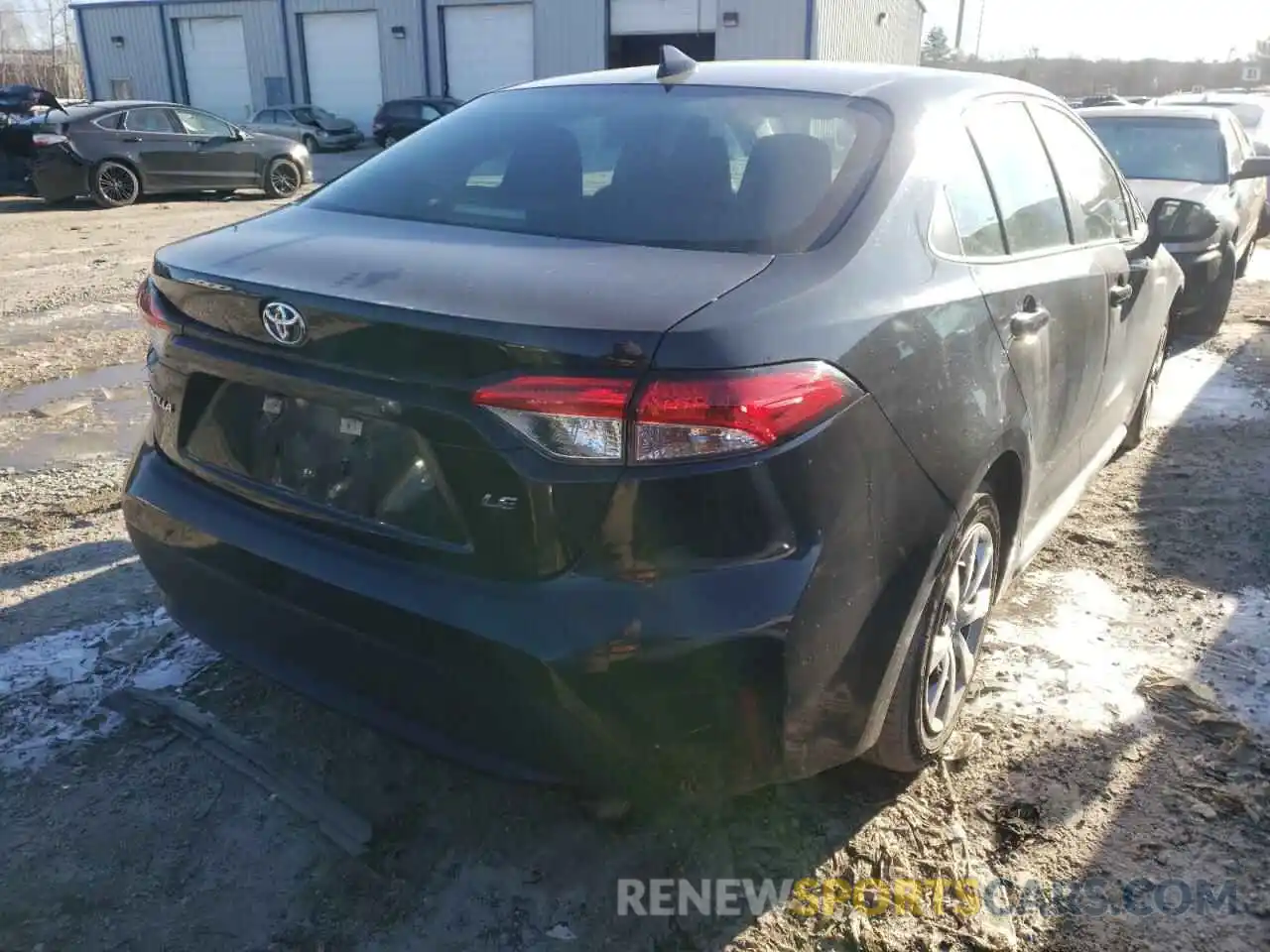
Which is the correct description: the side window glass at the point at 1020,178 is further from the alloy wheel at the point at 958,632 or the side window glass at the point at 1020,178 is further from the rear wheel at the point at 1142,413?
the rear wheel at the point at 1142,413

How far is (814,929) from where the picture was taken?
222cm

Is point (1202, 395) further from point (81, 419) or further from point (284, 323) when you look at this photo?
point (81, 419)

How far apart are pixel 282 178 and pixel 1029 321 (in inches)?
615

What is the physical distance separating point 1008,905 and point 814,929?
1.46ft

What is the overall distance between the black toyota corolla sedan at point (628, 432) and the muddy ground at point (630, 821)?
0.94 ft

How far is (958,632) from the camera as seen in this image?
8.92 ft

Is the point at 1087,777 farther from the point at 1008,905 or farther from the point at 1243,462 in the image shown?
the point at 1243,462

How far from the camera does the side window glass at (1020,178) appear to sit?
2.83 m

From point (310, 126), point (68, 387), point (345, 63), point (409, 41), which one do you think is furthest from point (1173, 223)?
point (345, 63)

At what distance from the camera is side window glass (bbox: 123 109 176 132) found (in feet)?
46.7

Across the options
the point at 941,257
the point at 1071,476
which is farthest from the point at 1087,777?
the point at 941,257

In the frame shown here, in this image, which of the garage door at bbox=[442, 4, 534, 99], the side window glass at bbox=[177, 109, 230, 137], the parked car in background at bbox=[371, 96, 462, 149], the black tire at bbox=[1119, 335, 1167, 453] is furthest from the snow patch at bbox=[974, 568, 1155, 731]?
the garage door at bbox=[442, 4, 534, 99]

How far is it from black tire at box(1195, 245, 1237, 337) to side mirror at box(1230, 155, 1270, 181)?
2.54ft

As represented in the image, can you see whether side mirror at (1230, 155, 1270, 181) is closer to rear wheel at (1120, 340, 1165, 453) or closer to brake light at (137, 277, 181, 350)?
rear wheel at (1120, 340, 1165, 453)
